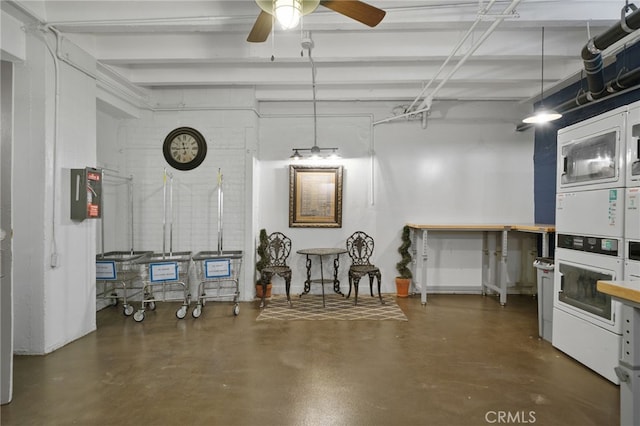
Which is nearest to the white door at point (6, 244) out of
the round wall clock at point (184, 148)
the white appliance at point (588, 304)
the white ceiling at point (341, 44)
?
the white ceiling at point (341, 44)

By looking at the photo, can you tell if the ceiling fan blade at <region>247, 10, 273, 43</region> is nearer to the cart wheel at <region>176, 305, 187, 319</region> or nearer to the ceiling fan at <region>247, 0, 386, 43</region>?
the ceiling fan at <region>247, 0, 386, 43</region>

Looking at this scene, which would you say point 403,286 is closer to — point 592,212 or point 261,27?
point 592,212

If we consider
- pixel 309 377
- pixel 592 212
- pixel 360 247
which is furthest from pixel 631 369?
pixel 360 247

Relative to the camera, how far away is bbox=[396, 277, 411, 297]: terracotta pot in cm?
525

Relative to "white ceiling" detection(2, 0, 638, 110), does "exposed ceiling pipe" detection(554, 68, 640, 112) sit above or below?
below

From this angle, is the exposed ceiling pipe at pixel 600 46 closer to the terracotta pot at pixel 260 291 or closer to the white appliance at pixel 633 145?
the white appliance at pixel 633 145

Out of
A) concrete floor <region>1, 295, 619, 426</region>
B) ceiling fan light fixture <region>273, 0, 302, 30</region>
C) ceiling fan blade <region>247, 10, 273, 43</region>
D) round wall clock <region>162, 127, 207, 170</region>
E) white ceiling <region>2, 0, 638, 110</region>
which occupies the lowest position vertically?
concrete floor <region>1, 295, 619, 426</region>

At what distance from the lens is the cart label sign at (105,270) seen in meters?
4.13

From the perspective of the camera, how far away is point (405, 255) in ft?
17.4

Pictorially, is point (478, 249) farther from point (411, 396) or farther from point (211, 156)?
point (211, 156)

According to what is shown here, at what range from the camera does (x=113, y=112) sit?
478 cm

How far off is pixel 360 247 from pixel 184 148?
10.7 ft

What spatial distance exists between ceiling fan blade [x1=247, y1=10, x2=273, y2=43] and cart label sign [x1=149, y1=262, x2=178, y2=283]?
2.96m

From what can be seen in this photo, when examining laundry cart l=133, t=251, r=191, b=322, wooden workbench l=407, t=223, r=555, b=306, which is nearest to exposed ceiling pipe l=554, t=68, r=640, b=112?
wooden workbench l=407, t=223, r=555, b=306
